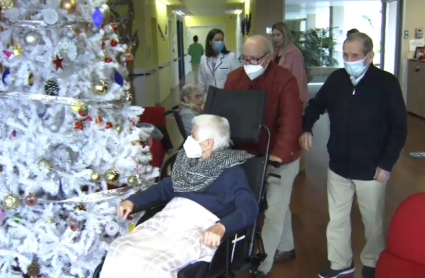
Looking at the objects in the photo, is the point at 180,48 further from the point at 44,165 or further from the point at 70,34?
the point at 44,165

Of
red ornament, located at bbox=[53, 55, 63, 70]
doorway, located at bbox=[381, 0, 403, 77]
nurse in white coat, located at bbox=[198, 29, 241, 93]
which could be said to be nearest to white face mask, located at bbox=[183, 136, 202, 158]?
red ornament, located at bbox=[53, 55, 63, 70]

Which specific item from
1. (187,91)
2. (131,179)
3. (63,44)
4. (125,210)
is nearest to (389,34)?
(187,91)

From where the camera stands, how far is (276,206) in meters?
2.75

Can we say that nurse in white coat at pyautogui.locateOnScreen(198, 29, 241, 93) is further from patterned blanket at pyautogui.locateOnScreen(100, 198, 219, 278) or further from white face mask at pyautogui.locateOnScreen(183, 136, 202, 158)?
patterned blanket at pyautogui.locateOnScreen(100, 198, 219, 278)

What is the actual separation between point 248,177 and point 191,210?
0.38 metres

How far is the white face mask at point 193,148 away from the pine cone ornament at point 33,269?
108 cm

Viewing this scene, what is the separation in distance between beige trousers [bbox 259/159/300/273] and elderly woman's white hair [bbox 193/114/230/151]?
2.08 feet

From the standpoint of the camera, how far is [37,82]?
7.85ft

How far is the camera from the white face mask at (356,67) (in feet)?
7.80

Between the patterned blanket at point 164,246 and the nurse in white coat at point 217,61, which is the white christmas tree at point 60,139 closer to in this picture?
the patterned blanket at point 164,246

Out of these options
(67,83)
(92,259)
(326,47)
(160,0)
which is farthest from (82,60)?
(326,47)

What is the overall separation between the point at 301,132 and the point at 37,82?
1433 mm

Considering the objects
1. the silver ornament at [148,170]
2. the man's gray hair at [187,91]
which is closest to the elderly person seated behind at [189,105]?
the man's gray hair at [187,91]

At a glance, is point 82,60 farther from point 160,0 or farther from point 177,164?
point 160,0
